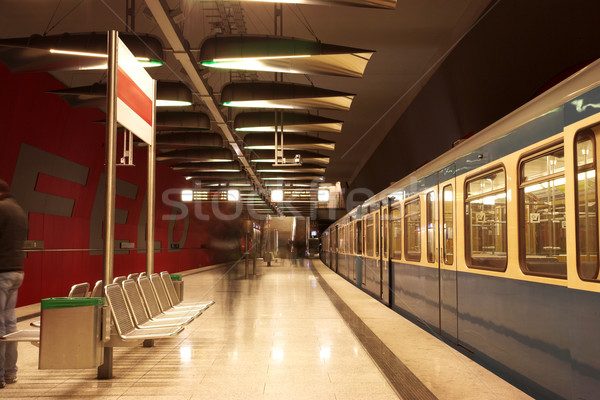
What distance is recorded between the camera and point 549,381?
4227mm

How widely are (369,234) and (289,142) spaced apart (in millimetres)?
4598

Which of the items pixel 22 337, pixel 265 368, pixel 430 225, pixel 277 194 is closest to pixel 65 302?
pixel 22 337

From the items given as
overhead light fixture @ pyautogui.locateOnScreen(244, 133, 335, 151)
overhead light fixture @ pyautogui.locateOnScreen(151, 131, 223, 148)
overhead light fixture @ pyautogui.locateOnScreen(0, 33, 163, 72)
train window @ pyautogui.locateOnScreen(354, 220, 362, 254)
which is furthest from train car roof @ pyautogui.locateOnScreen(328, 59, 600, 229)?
overhead light fixture @ pyautogui.locateOnScreen(151, 131, 223, 148)

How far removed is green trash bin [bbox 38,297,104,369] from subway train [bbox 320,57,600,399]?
3824mm

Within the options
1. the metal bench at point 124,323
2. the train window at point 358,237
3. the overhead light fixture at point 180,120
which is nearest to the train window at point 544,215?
the metal bench at point 124,323

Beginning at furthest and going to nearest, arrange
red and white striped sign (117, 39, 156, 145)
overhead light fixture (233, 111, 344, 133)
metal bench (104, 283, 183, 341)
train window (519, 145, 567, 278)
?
1. overhead light fixture (233, 111, 344, 133)
2. red and white striped sign (117, 39, 156, 145)
3. metal bench (104, 283, 183, 341)
4. train window (519, 145, 567, 278)

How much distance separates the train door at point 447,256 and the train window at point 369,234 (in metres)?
6.12

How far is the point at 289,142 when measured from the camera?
1733 cm

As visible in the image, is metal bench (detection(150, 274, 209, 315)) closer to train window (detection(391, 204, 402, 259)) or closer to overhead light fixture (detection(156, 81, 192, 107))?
train window (detection(391, 204, 402, 259))

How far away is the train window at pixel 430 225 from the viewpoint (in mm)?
7789

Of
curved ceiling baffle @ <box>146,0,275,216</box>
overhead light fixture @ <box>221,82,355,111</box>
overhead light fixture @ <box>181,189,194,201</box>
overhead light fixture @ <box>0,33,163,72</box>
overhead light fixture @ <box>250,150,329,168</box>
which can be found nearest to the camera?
curved ceiling baffle @ <box>146,0,275,216</box>

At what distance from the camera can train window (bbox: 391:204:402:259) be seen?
10234 mm

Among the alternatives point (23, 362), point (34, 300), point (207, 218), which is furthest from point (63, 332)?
point (207, 218)

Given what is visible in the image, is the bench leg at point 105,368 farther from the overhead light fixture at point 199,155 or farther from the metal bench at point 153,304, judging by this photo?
the overhead light fixture at point 199,155
